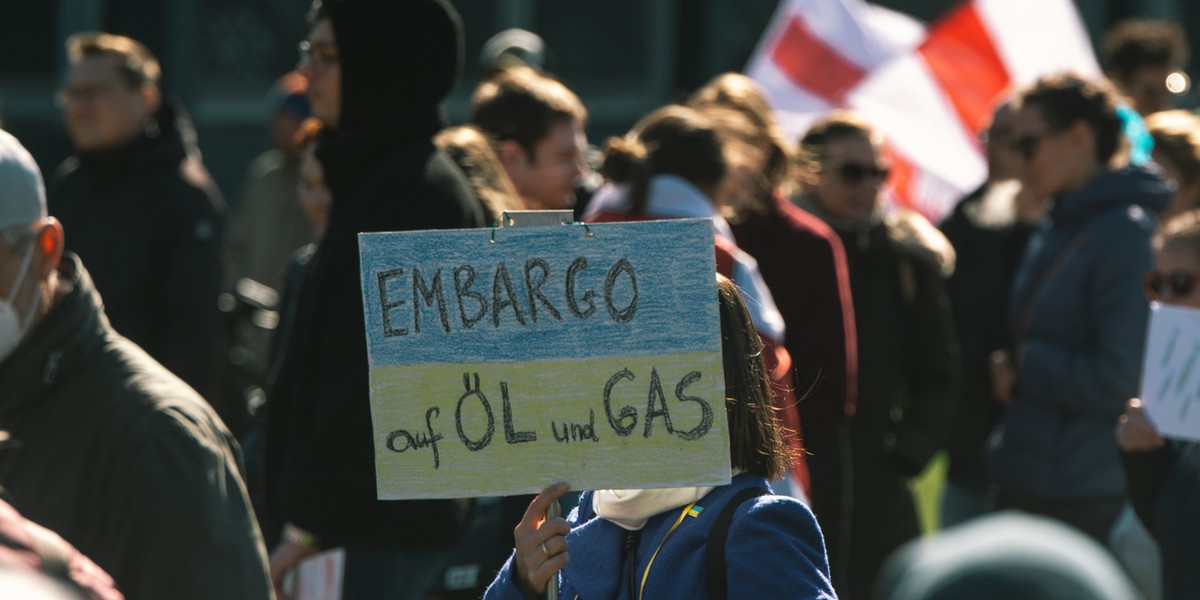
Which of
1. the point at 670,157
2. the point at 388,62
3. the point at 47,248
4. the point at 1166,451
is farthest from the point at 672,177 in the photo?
the point at 47,248

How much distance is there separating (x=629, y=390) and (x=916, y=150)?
16.9 ft

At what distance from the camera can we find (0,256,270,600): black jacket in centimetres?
253

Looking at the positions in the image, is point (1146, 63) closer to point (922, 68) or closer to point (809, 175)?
point (922, 68)

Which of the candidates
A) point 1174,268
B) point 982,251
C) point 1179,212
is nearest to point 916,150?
point 982,251

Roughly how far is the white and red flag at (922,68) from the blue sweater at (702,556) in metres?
5.00

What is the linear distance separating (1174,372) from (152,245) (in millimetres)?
3750

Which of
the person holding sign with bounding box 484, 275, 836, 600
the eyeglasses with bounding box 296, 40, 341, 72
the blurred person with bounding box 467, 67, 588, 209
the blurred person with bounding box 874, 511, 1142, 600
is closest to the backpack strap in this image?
the person holding sign with bounding box 484, 275, 836, 600

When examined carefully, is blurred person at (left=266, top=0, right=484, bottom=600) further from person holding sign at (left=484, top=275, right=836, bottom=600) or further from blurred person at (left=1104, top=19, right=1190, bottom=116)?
blurred person at (left=1104, top=19, right=1190, bottom=116)

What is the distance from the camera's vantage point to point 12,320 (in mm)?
2654

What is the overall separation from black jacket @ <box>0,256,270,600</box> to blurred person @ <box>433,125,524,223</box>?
1453 millimetres

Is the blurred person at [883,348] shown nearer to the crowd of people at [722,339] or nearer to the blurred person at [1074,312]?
the crowd of people at [722,339]

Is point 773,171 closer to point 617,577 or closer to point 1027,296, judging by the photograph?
point 1027,296

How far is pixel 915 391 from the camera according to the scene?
5566 millimetres

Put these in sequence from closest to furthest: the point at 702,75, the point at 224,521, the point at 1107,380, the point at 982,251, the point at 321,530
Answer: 1. the point at 224,521
2. the point at 321,530
3. the point at 1107,380
4. the point at 982,251
5. the point at 702,75
